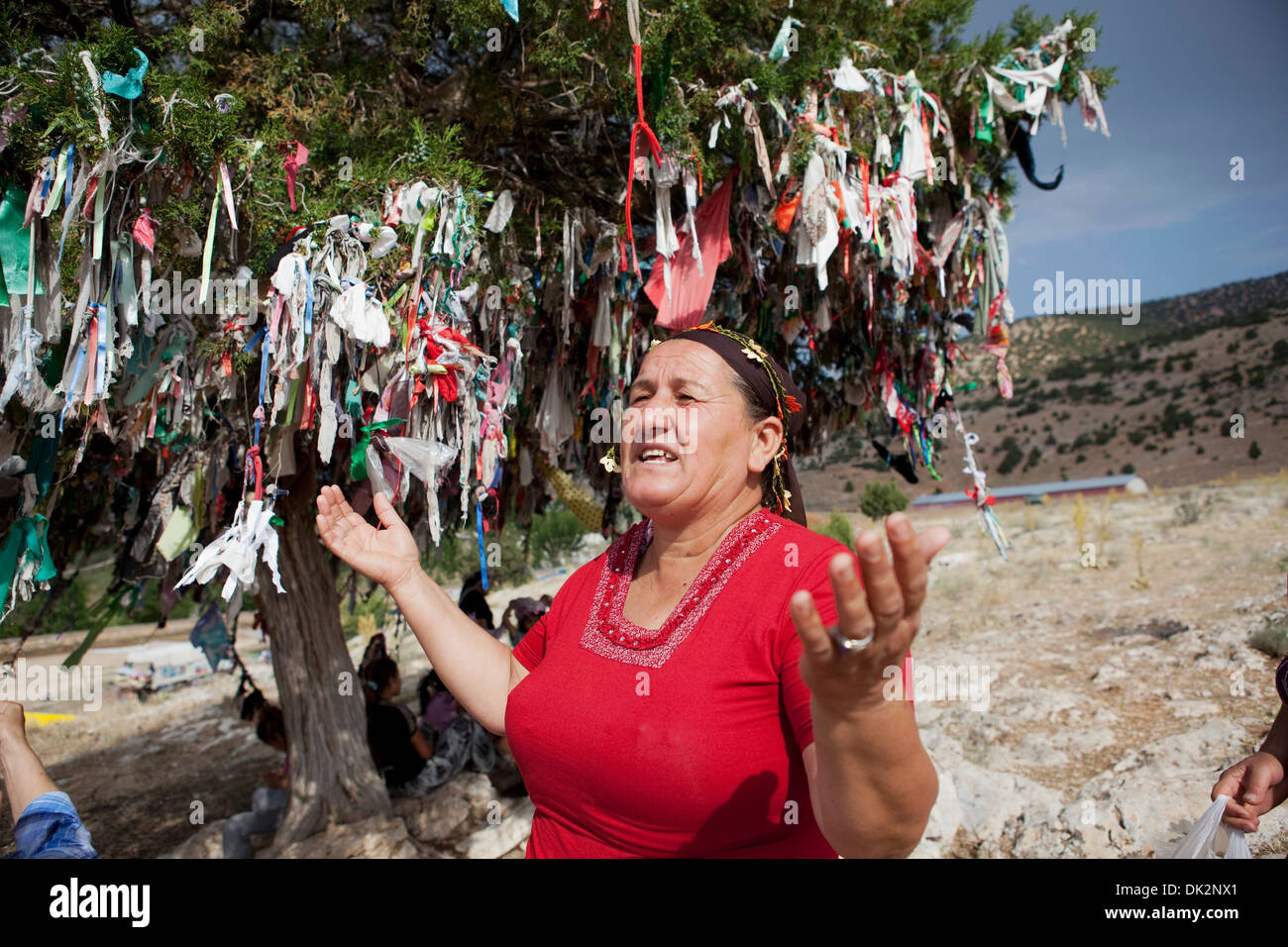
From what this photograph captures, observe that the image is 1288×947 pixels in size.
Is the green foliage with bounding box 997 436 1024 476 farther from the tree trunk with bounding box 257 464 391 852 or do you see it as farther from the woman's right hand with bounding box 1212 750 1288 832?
the woman's right hand with bounding box 1212 750 1288 832

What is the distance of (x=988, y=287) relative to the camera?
4145 mm

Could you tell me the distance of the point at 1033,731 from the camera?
5688mm

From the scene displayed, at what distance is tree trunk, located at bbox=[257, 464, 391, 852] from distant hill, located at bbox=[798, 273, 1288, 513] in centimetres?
2504

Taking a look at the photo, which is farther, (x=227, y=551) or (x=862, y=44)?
(x=862, y=44)

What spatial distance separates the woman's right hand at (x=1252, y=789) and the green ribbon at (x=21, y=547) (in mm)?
3627

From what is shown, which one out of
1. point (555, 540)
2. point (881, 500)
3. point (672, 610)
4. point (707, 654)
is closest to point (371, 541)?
point (672, 610)

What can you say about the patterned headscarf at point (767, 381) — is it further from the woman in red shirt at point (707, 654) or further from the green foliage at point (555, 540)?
the green foliage at point (555, 540)

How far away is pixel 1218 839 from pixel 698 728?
58.9 inches

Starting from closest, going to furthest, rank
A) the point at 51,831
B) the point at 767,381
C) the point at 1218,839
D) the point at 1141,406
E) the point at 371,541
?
the point at 51,831
the point at 767,381
the point at 371,541
the point at 1218,839
the point at 1141,406

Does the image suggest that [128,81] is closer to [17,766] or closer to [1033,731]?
[17,766]

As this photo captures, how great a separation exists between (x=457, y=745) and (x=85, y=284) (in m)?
3.73

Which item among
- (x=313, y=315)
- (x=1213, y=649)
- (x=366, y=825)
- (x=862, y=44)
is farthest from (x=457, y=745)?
(x=1213, y=649)

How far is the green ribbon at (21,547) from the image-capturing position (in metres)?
2.72

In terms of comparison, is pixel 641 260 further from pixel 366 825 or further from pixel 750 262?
Answer: pixel 366 825
